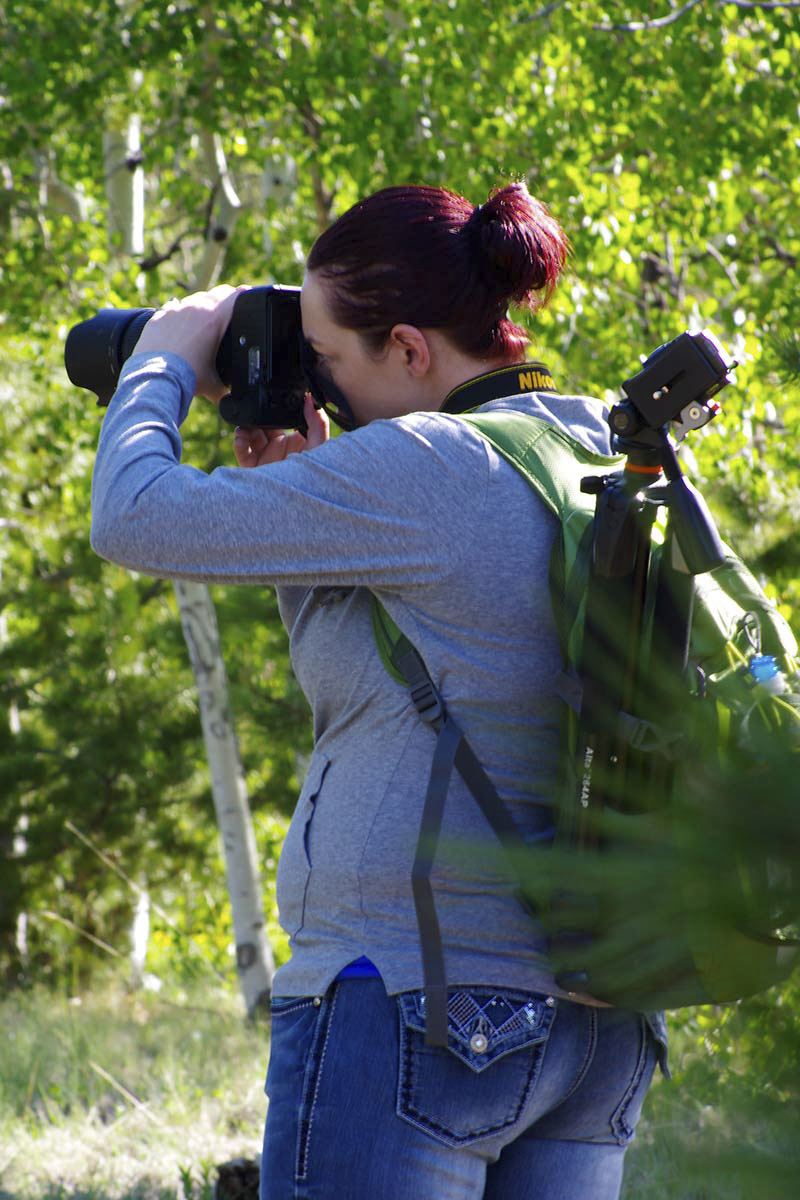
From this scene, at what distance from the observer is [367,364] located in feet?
4.24

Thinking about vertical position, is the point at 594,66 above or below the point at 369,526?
above

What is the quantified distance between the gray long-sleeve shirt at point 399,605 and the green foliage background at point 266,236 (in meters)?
2.21

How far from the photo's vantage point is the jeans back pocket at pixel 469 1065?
42.9 inches

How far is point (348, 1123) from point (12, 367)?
630 centimetres

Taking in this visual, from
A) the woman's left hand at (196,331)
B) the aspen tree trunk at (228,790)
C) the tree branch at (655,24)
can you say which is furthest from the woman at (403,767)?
the aspen tree trunk at (228,790)

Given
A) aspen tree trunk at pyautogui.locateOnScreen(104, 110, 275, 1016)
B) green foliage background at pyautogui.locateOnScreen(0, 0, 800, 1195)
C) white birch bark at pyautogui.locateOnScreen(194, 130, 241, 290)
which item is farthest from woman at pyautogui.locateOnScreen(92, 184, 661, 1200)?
white birch bark at pyautogui.locateOnScreen(194, 130, 241, 290)

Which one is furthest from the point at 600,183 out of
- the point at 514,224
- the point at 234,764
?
the point at 514,224

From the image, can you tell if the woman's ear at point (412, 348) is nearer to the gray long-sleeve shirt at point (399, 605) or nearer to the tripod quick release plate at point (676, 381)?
the gray long-sleeve shirt at point (399, 605)

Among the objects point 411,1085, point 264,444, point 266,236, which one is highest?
point 266,236

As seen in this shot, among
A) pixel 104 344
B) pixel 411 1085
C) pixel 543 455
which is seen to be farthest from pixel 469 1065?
pixel 104 344

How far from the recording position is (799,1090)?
18.0 inches

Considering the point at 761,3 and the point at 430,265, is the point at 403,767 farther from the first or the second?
the point at 761,3

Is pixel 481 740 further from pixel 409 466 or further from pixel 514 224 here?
pixel 514 224

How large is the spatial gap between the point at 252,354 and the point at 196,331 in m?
0.08
